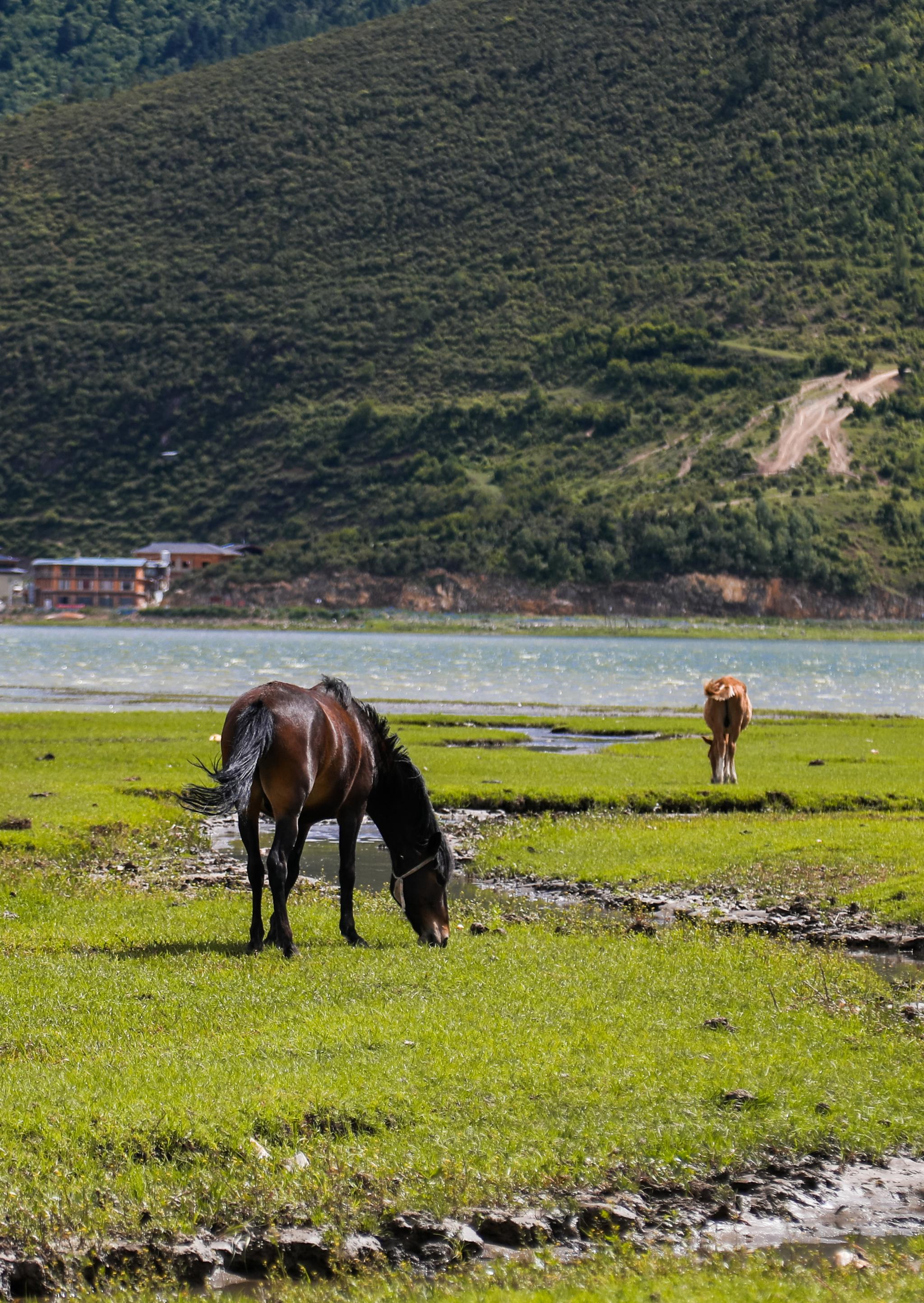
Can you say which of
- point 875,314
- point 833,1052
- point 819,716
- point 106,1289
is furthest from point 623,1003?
point 875,314

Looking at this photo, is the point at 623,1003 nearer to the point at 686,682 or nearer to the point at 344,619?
the point at 686,682

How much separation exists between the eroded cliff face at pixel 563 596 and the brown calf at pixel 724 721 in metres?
121

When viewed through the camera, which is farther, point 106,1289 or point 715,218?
point 715,218

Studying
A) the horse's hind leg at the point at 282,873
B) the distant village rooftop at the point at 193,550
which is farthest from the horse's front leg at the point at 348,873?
the distant village rooftop at the point at 193,550

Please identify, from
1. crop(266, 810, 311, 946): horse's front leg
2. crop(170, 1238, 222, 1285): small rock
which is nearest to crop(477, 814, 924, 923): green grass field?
crop(266, 810, 311, 946): horse's front leg

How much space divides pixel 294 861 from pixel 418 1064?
4.08 metres

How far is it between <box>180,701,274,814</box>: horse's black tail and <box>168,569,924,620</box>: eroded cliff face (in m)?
138

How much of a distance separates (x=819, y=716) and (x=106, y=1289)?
1837 inches

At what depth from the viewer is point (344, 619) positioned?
506ft

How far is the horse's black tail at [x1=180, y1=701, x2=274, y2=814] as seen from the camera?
40.6 feet

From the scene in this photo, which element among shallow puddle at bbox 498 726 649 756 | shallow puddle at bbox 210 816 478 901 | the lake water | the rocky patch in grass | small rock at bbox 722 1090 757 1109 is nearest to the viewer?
small rock at bbox 722 1090 757 1109

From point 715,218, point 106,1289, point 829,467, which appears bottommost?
point 106,1289

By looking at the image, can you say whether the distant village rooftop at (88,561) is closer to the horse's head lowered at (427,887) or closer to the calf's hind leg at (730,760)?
the calf's hind leg at (730,760)

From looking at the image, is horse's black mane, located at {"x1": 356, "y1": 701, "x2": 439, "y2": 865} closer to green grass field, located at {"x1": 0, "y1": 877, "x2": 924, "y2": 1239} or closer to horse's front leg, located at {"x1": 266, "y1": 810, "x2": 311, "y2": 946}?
horse's front leg, located at {"x1": 266, "y1": 810, "x2": 311, "y2": 946}
